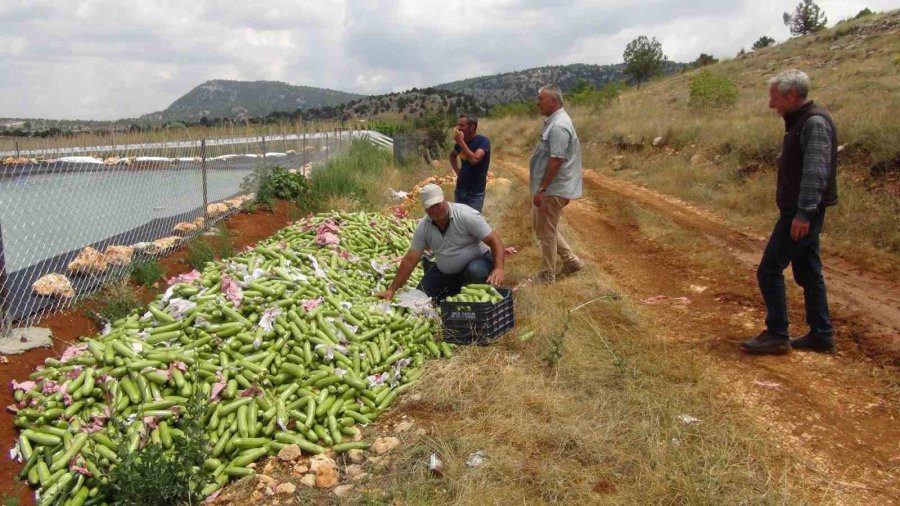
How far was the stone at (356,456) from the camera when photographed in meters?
3.66

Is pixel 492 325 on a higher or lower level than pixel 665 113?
lower

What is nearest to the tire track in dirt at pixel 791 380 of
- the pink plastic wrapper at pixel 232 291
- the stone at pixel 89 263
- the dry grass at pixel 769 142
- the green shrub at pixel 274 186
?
the dry grass at pixel 769 142

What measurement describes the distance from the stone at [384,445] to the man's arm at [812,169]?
3.02 metres

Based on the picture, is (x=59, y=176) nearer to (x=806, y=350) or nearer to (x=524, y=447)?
(x=524, y=447)

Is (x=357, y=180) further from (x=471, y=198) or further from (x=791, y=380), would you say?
(x=791, y=380)

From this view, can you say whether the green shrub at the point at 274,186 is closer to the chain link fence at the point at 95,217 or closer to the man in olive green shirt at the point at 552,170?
the chain link fence at the point at 95,217

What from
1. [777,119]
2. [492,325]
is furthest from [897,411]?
[777,119]

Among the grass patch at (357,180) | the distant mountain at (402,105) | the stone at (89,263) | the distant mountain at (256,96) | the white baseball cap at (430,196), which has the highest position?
the distant mountain at (256,96)

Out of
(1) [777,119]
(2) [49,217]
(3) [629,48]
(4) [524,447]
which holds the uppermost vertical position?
(3) [629,48]

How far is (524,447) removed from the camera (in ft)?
11.6

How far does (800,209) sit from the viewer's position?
4293 millimetres

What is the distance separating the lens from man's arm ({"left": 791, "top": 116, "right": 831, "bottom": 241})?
4.22 m

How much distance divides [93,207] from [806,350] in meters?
7.71

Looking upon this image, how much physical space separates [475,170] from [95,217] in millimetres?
4817
